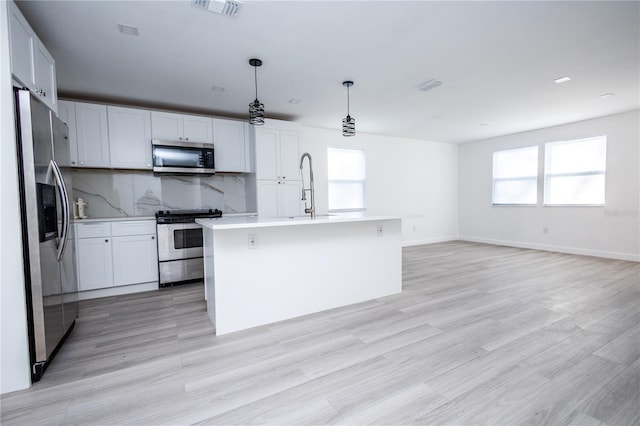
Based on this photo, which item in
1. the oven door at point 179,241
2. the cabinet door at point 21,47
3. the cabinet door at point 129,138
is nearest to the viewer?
the cabinet door at point 21,47

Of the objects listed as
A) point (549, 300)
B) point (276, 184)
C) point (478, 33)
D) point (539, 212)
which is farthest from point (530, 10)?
point (539, 212)

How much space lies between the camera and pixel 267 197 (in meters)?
4.57

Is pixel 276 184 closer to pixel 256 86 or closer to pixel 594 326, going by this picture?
pixel 256 86

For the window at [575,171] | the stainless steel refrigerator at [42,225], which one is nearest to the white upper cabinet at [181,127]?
the stainless steel refrigerator at [42,225]

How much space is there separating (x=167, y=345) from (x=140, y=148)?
2.81m

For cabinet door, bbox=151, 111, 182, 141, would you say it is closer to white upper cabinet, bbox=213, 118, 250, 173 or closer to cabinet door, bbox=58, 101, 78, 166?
white upper cabinet, bbox=213, 118, 250, 173

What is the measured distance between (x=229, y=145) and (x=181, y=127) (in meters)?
0.70

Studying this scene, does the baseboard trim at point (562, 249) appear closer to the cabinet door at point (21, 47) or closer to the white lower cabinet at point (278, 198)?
the white lower cabinet at point (278, 198)

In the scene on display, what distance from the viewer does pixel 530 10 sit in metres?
2.14

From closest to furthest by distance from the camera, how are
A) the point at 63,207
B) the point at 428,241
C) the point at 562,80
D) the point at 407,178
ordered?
1. the point at 63,207
2. the point at 562,80
3. the point at 407,178
4. the point at 428,241

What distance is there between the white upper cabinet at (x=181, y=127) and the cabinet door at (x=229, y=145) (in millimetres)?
118

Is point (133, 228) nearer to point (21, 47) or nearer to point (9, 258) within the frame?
point (9, 258)

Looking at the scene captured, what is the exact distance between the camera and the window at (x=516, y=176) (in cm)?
609

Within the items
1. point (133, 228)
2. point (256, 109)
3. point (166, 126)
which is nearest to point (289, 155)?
point (166, 126)
